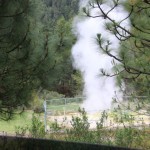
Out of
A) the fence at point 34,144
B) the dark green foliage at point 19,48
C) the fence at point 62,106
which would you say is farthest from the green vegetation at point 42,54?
the fence at point 62,106

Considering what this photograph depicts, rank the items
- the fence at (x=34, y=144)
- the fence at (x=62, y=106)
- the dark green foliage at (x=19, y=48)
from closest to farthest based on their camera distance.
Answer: the dark green foliage at (x=19, y=48)
the fence at (x=34, y=144)
the fence at (x=62, y=106)

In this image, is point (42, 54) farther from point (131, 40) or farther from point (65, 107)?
point (65, 107)

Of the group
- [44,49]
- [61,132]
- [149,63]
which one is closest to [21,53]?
[44,49]

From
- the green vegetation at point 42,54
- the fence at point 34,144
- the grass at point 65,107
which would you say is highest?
the grass at point 65,107

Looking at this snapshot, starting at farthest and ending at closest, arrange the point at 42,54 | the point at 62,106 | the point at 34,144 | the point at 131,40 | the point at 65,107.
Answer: the point at 62,106 → the point at 65,107 → the point at 34,144 → the point at 42,54 → the point at 131,40

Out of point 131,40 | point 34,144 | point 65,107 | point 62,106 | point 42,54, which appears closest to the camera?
point 131,40

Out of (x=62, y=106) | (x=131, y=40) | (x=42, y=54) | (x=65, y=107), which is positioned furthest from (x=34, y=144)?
(x=62, y=106)

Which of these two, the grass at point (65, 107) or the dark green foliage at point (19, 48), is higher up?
the grass at point (65, 107)

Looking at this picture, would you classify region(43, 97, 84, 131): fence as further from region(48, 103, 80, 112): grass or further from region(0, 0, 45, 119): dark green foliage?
region(0, 0, 45, 119): dark green foliage

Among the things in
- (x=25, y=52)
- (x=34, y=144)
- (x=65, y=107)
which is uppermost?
(x=65, y=107)

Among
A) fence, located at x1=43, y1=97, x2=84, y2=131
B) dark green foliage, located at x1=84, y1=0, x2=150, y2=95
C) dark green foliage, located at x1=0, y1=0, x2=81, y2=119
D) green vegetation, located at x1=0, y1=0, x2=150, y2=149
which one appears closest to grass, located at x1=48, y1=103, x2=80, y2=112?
fence, located at x1=43, y1=97, x2=84, y2=131

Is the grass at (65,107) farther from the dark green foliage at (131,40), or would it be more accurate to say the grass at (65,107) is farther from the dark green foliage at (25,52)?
the dark green foliage at (131,40)

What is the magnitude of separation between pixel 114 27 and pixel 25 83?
Result: 1326 mm

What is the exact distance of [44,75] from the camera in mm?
4629
